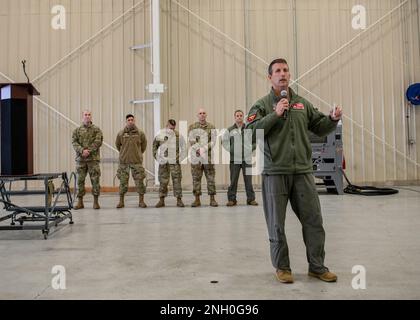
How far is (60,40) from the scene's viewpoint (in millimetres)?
10156

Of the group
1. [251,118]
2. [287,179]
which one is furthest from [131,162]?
[287,179]

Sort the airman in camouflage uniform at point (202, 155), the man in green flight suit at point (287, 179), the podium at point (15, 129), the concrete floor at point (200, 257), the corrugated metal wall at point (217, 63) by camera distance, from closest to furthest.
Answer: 1. the concrete floor at point (200, 257)
2. the man in green flight suit at point (287, 179)
3. the podium at point (15, 129)
4. the airman in camouflage uniform at point (202, 155)
5. the corrugated metal wall at point (217, 63)

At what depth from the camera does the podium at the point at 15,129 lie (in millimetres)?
4570

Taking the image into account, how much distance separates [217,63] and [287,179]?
7859mm

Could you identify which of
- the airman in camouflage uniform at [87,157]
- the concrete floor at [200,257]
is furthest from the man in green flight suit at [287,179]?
the airman in camouflage uniform at [87,157]

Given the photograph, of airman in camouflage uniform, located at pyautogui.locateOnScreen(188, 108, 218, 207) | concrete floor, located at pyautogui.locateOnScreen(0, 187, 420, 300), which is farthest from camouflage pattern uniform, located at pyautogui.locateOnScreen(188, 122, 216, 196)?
concrete floor, located at pyautogui.locateOnScreen(0, 187, 420, 300)

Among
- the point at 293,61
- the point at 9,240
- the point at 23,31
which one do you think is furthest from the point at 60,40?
the point at 9,240

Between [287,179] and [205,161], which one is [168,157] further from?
[287,179]

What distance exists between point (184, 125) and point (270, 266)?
726 cm

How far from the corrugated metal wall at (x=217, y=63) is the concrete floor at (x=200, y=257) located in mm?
4334

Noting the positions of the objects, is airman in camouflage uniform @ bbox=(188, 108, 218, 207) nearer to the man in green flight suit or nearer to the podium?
the podium

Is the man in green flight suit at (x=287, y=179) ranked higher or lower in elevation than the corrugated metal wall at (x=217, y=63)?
lower

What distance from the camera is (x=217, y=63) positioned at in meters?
10.3

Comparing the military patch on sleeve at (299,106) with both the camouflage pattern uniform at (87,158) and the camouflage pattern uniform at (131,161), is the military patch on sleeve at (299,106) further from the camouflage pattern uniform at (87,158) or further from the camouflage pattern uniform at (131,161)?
the camouflage pattern uniform at (87,158)
